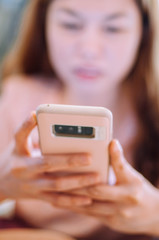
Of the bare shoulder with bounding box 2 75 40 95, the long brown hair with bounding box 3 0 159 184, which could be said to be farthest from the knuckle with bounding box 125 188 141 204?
the bare shoulder with bounding box 2 75 40 95

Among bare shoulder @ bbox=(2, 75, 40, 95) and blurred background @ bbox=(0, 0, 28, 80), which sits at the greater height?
blurred background @ bbox=(0, 0, 28, 80)

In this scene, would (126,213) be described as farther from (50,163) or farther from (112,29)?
(112,29)

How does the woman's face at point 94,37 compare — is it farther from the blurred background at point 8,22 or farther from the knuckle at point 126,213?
the blurred background at point 8,22

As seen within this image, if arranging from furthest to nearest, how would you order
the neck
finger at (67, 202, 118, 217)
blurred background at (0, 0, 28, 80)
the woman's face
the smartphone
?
blurred background at (0, 0, 28, 80)
the neck
the woman's face
finger at (67, 202, 118, 217)
the smartphone

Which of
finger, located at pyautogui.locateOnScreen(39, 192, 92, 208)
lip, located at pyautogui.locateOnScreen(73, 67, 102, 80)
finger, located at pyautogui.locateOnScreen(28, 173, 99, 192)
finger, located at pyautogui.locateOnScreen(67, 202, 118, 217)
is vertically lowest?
finger, located at pyautogui.locateOnScreen(67, 202, 118, 217)

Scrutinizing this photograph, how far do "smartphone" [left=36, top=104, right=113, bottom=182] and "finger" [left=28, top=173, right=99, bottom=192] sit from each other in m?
0.01

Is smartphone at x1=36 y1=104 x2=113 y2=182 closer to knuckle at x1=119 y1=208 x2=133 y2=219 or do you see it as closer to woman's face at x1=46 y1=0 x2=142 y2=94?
knuckle at x1=119 y1=208 x2=133 y2=219

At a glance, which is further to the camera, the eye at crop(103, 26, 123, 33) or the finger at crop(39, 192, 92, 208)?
the eye at crop(103, 26, 123, 33)

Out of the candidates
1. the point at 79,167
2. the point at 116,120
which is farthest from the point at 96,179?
the point at 116,120

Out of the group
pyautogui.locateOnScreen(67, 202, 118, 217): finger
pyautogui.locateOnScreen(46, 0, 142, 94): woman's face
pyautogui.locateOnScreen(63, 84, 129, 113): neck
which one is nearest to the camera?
pyautogui.locateOnScreen(67, 202, 118, 217): finger

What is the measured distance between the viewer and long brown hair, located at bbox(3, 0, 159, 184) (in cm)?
72

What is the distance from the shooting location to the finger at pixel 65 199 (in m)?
0.56

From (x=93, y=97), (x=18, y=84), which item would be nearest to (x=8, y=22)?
(x=18, y=84)

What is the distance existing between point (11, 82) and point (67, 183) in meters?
0.45
